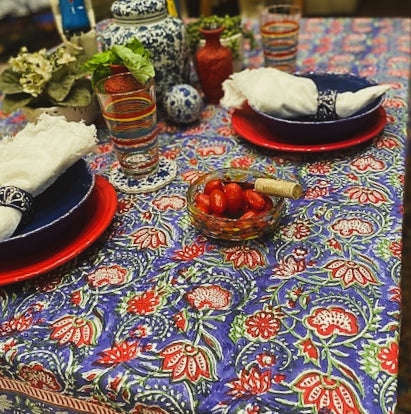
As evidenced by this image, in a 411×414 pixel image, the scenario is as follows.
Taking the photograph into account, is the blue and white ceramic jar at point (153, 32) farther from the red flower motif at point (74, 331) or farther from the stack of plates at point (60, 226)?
the red flower motif at point (74, 331)

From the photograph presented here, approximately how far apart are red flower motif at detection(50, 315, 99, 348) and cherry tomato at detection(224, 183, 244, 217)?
0.25m

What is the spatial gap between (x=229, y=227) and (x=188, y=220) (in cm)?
11

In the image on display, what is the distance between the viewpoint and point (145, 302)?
657 mm

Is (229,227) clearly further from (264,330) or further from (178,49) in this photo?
(178,49)

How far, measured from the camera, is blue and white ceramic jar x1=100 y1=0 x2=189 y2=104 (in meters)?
1.07

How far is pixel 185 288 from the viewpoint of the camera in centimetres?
67

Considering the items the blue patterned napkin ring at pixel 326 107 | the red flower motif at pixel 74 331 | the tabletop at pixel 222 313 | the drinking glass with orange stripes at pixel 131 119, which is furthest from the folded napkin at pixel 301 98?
the red flower motif at pixel 74 331

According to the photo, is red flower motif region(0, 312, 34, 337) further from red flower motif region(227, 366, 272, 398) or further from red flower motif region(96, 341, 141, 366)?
red flower motif region(227, 366, 272, 398)

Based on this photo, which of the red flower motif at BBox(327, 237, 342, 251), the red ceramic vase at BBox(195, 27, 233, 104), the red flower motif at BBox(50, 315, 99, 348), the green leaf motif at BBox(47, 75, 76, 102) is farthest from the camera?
the red ceramic vase at BBox(195, 27, 233, 104)

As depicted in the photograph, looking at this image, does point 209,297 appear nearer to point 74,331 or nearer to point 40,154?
point 74,331

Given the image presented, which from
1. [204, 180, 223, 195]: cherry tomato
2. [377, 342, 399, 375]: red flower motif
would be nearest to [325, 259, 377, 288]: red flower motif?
[377, 342, 399, 375]: red flower motif

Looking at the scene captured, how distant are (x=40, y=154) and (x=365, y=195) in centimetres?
51

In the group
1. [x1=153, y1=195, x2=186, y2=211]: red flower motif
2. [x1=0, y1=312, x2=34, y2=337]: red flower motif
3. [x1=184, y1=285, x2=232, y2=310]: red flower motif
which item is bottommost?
[x1=153, y1=195, x2=186, y2=211]: red flower motif

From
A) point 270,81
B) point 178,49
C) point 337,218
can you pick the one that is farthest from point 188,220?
point 178,49
